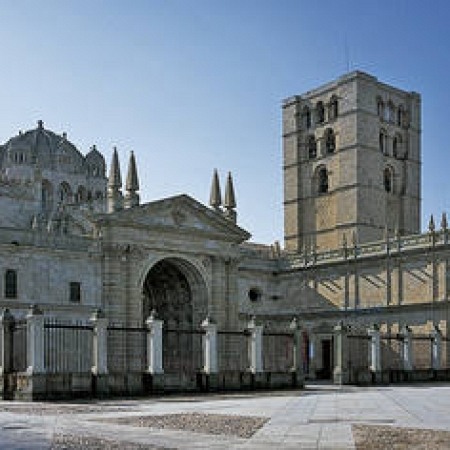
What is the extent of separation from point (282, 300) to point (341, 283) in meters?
5.70

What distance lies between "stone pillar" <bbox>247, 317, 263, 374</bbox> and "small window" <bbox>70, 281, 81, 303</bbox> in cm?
1101

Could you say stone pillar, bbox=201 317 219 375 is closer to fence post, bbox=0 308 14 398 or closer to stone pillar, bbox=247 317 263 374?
stone pillar, bbox=247 317 263 374

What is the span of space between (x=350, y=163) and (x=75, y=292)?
89.3 feet

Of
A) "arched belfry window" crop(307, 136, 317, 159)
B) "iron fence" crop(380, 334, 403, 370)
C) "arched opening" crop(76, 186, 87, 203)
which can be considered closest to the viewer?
"iron fence" crop(380, 334, 403, 370)

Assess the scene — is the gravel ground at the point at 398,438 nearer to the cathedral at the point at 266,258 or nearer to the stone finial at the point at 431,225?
the cathedral at the point at 266,258

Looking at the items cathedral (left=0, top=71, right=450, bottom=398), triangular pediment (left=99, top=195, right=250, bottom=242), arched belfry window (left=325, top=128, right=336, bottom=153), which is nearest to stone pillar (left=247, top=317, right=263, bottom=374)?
Answer: cathedral (left=0, top=71, right=450, bottom=398)

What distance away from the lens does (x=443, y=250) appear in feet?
146

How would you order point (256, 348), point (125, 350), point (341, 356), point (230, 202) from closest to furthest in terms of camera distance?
1. point (256, 348)
2. point (341, 356)
3. point (125, 350)
4. point (230, 202)

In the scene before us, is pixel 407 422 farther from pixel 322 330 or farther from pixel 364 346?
pixel 322 330

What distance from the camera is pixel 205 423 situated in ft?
57.0

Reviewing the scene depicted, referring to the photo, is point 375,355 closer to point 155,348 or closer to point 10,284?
point 155,348

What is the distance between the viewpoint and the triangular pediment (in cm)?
4244

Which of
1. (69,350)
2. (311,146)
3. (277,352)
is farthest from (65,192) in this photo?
(69,350)

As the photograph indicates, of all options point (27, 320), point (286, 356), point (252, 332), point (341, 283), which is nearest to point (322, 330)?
point (341, 283)
